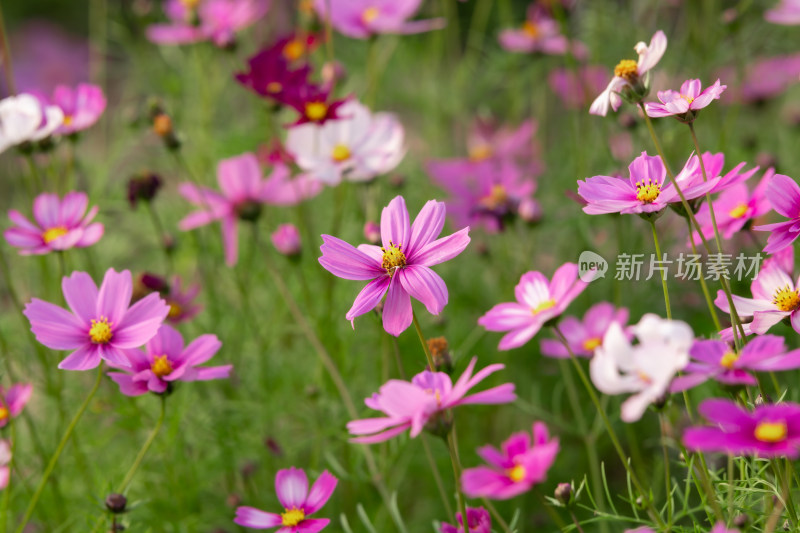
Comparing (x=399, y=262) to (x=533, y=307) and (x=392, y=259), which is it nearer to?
(x=392, y=259)

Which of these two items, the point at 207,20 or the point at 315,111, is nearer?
the point at 315,111

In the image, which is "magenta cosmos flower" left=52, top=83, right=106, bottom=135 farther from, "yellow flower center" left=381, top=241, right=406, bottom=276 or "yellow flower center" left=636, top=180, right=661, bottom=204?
"yellow flower center" left=636, top=180, right=661, bottom=204

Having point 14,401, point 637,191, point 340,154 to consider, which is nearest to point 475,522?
point 637,191

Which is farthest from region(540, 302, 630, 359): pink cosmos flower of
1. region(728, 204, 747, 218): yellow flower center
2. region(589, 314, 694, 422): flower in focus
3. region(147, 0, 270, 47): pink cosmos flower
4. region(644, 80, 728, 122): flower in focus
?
region(147, 0, 270, 47): pink cosmos flower

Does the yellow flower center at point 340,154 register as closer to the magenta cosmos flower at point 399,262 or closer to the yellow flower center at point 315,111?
the yellow flower center at point 315,111

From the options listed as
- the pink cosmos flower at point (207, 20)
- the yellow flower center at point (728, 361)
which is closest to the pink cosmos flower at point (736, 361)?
the yellow flower center at point (728, 361)

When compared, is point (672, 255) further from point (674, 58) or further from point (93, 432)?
point (93, 432)

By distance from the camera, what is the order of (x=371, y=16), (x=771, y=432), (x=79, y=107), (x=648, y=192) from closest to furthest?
(x=771, y=432)
(x=648, y=192)
(x=79, y=107)
(x=371, y=16)
